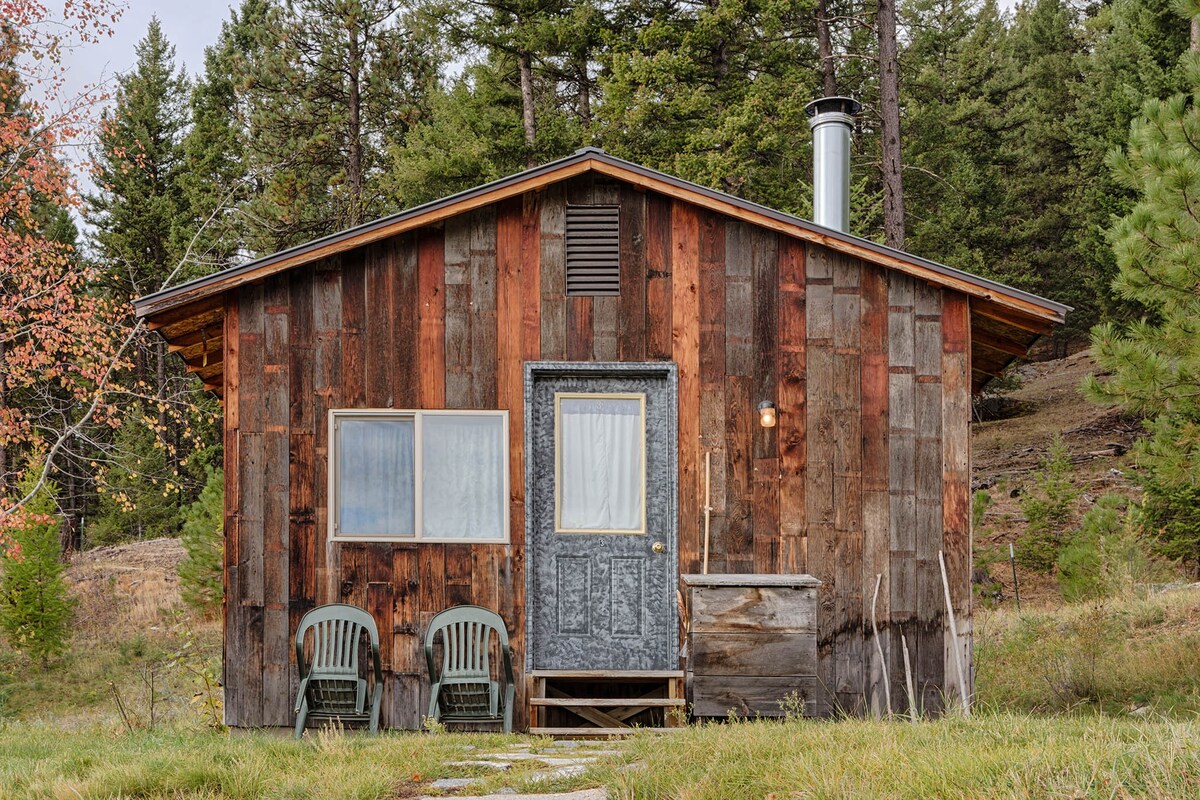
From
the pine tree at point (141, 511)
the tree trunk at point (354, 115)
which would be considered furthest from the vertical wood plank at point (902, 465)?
the pine tree at point (141, 511)

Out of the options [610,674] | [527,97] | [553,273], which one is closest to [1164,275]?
[553,273]

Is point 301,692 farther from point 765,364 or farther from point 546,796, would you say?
point 765,364

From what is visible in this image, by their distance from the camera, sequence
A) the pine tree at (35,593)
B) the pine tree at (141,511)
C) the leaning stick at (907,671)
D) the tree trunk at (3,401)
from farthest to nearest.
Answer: the pine tree at (141,511) → the tree trunk at (3,401) → the pine tree at (35,593) → the leaning stick at (907,671)

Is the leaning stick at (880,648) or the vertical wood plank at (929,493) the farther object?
the vertical wood plank at (929,493)

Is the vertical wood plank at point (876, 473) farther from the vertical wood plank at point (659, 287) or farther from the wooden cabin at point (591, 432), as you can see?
the vertical wood plank at point (659, 287)

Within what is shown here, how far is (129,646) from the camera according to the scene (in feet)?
47.6

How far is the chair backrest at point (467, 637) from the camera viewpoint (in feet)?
23.3

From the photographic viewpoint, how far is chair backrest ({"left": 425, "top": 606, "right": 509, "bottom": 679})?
23.3 ft

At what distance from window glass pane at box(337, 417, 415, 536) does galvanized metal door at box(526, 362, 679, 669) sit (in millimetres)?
904

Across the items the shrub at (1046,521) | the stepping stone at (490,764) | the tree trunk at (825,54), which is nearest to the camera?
the stepping stone at (490,764)

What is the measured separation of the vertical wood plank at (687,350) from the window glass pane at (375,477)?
1995 millimetres

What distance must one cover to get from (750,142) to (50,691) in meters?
13.5

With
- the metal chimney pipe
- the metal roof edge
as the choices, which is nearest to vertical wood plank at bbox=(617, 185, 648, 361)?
the metal roof edge

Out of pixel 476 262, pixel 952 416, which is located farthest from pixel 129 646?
pixel 952 416
